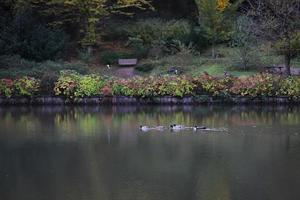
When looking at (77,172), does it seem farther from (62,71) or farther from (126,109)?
(62,71)

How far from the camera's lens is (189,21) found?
3366 cm

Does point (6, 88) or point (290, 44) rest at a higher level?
point (290, 44)

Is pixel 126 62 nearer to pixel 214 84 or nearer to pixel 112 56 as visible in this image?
pixel 112 56

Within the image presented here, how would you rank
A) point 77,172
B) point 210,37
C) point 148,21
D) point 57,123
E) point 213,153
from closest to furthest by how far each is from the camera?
point 77,172 < point 213,153 < point 57,123 < point 210,37 < point 148,21

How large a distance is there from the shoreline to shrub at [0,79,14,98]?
0.60 feet

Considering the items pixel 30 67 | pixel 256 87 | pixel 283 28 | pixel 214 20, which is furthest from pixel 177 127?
pixel 214 20

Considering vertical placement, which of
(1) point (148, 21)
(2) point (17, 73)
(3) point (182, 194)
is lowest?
(3) point (182, 194)

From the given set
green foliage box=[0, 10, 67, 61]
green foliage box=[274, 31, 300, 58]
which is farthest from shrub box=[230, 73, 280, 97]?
green foliage box=[0, 10, 67, 61]

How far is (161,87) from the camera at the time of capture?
77.9 ft

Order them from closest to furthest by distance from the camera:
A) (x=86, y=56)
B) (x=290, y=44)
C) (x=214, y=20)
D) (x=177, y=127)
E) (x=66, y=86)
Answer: (x=177, y=127), (x=66, y=86), (x=290, y=44), (x=86, y=56), (x=214, y=20)

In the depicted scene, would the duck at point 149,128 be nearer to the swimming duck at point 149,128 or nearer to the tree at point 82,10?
the swimming duck at point 149,128

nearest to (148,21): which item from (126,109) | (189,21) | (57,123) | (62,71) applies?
(189,21)

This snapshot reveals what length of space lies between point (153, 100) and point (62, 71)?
12.1ft

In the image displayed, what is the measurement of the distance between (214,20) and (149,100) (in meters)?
7.97
